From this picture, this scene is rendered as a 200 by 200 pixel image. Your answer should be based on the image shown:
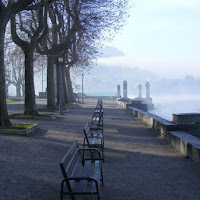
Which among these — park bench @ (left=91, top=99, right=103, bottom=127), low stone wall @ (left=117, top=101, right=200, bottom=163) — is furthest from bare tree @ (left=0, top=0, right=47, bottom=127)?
low stone wall @ (left=117, top=101, right=200, bottom=163)

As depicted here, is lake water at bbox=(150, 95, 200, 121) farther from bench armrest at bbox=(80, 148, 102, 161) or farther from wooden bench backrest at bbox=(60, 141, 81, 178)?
wooden bench backrest at bbox=(60, 141, 81, 178)

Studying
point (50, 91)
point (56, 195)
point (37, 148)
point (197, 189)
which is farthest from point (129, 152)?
→ point (50, 91)

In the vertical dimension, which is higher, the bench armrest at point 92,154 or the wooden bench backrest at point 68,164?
the wooden bench backrest at point 68,164

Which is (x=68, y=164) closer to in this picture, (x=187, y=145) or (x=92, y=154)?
(x=92, y=154)

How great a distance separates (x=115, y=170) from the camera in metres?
7.55

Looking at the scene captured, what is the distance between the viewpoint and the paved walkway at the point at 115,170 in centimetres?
580

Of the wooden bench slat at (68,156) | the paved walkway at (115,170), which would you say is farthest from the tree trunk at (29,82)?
the wooden bench slat at (68,156)

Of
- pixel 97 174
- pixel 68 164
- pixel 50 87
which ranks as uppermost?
pixel 50 87

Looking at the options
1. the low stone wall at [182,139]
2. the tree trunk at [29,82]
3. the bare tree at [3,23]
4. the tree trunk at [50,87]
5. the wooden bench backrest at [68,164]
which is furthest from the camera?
the tree trunk at [50,87]

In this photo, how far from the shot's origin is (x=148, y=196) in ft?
18.8

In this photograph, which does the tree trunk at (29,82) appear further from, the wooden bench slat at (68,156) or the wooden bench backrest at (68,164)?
the wooden bench backrest at (68,164)

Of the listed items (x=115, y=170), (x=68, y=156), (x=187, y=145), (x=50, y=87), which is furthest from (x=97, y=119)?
(x=50, y=87)

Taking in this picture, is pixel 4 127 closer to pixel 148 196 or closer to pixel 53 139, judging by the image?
pixel 53 139

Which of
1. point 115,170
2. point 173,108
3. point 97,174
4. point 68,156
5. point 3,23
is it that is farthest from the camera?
point 173,108
